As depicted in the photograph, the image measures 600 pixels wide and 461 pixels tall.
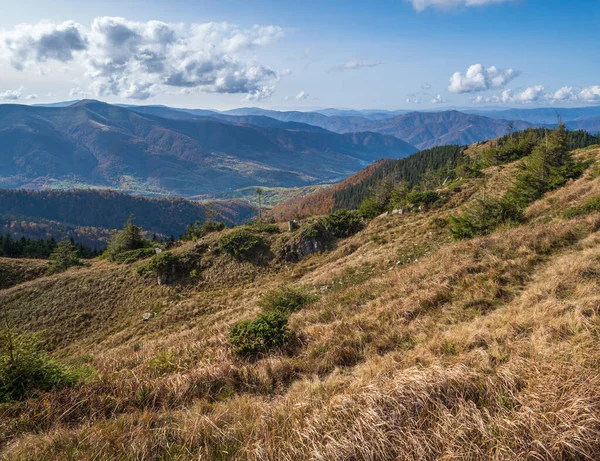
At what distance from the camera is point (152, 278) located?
29891 mm

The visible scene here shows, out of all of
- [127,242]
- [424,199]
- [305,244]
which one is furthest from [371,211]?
[127,242]

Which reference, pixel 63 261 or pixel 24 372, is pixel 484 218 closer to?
pixel 24 372

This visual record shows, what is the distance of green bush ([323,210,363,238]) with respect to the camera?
32.4 meters

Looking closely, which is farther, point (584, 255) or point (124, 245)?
point (124, 245)

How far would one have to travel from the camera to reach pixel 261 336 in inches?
322

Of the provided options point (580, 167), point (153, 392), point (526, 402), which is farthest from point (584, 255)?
point (580, 167)

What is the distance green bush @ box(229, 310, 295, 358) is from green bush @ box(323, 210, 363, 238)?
24096 millimetres

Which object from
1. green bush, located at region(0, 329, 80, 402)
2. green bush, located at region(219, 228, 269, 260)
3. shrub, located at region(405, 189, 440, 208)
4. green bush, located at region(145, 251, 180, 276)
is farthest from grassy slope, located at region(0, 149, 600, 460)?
green bush, located at region(145, 251, 180, 276)

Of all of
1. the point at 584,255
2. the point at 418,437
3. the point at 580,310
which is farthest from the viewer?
the point at 584,255

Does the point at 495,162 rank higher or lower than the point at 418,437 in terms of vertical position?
higher

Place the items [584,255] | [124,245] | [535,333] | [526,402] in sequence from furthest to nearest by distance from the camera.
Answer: [124,245] → [584,255] → [535,333] → [526,402]

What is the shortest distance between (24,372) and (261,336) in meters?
5.06

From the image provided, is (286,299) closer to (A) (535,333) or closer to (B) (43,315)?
(A) (535,333)

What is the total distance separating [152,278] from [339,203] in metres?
148
